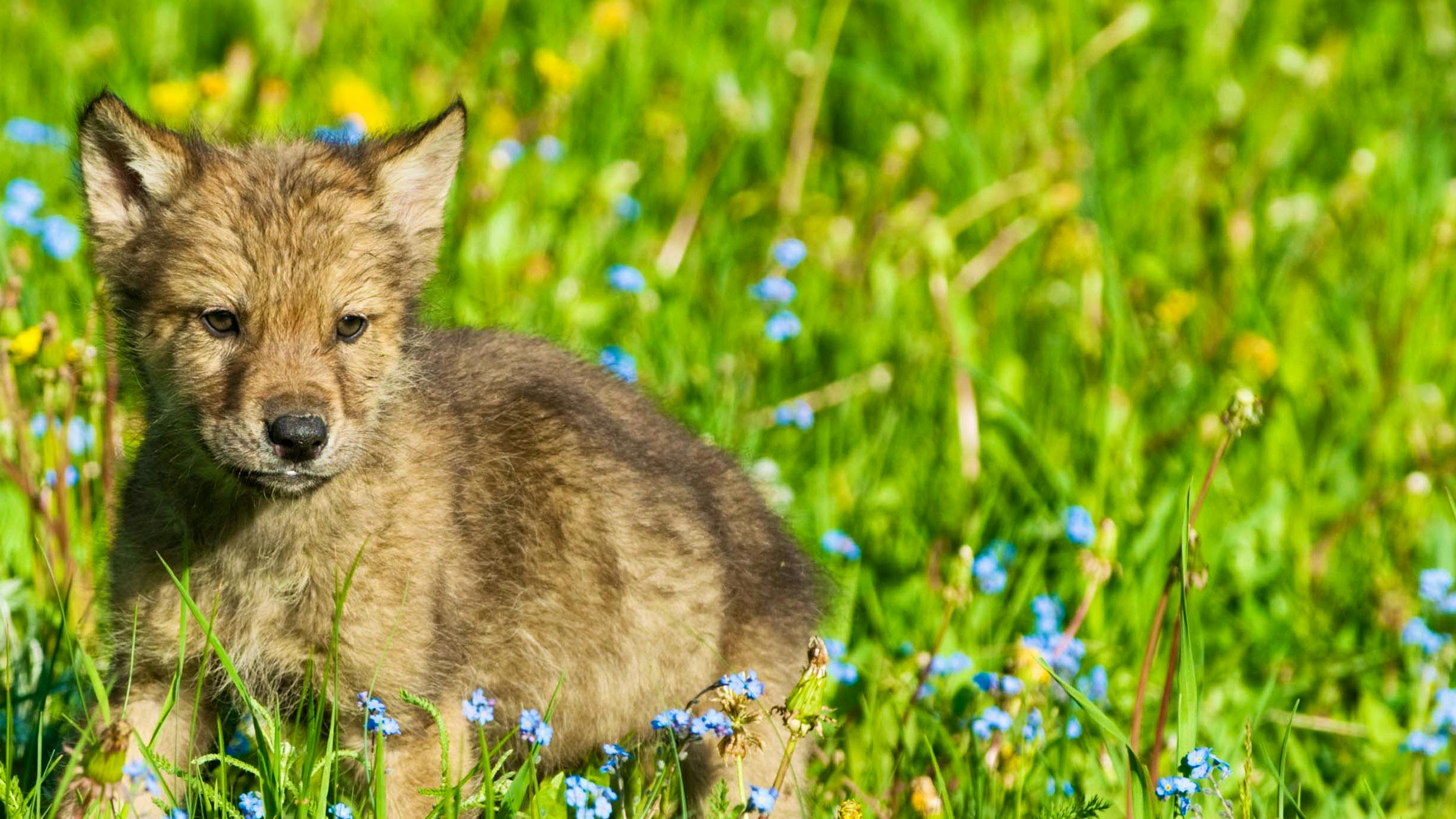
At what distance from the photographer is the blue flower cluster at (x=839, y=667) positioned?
4.42m

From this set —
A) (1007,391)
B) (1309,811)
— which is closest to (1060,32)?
(1007,391)

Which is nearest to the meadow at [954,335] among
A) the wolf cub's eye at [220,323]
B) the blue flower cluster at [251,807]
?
the blue flower cluster at [251,807]

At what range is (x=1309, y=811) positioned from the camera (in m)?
4.70

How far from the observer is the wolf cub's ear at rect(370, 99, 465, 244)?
13.1ft

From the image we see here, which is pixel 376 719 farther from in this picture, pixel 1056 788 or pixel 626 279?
pixel 626 279

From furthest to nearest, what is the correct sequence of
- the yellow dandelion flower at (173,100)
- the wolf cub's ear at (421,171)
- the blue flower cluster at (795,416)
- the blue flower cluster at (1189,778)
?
the yellow dandelion flower at (173,100) < the blue flower cluster at (795,416) < the wolf cub's ear at (421,171) < the blue flower cluster at (1189,778)

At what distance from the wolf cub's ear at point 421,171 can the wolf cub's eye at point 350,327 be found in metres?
0.33

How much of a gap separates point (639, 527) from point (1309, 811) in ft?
6.77

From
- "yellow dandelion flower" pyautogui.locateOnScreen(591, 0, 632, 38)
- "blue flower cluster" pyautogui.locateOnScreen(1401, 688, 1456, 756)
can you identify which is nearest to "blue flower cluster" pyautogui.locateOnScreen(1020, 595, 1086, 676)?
"blue flower cluster" pyautogui.locateOnScreen(1401, 688, 1456, 756)

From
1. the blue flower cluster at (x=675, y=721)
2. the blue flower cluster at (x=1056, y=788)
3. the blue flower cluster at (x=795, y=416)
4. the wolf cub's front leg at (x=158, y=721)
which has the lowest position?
the wolf cub's front leg at (x=158, y=721)

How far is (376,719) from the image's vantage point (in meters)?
3.44

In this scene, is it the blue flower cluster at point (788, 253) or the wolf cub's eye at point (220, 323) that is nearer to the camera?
the wolf cub's eye at point (220, 323)

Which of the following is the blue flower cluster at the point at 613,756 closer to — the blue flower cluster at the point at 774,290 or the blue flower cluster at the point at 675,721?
the blue flower cluster at the point at 675,721

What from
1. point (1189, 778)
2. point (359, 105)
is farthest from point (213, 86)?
point (1189, 778)
